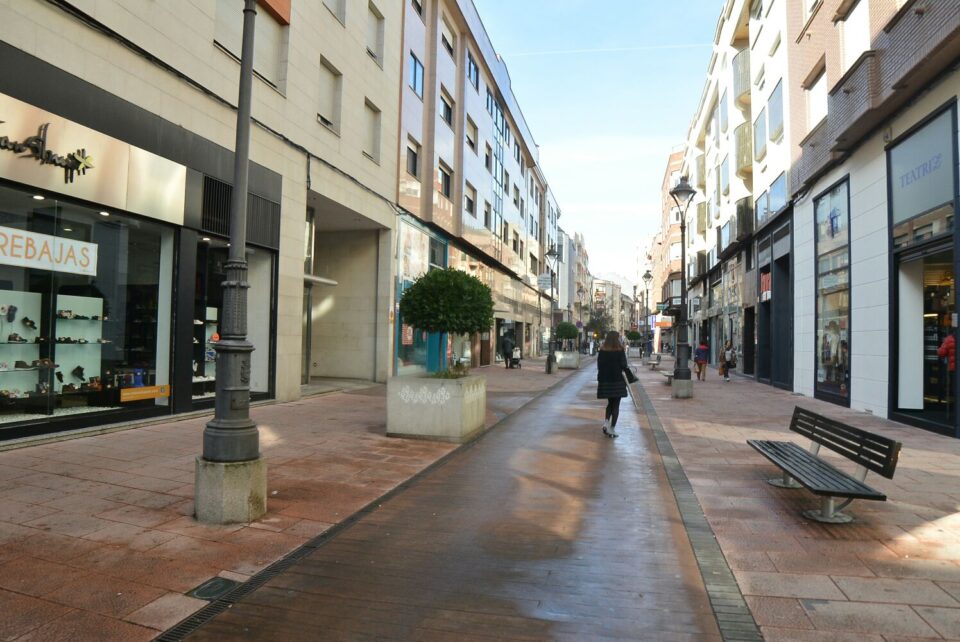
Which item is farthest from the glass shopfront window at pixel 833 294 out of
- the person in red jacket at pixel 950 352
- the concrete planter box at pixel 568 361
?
the concrete planter box at pixel 568 361

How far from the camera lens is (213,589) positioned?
3576 mm

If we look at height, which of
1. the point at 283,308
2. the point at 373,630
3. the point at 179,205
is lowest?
the point at 373,630

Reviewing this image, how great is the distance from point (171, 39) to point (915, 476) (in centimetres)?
1193

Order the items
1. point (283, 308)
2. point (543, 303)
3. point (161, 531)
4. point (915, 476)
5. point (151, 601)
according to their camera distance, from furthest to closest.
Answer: point (543, 303) → point (283, 308) → point (915, 476) → point (161, 531) → point (151, 601)

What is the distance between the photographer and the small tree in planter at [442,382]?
854 cm

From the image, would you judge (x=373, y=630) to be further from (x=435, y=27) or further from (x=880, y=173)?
(x=435, y=27)

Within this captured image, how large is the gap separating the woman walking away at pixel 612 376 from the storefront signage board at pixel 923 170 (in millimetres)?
5701

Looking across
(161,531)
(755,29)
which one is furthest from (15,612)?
(755,29)

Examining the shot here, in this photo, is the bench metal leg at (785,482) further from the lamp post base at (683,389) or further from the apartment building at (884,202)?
the lamp post base at (683,389)

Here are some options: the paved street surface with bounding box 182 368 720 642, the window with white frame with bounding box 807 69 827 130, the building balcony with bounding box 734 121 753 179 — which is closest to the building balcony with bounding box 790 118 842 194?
the window with white frame with bounding box 807 69 827 130

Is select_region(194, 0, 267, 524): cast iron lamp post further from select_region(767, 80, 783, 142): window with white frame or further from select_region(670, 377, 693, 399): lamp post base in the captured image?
select_region(767, 80, 783, 142): window with white frame

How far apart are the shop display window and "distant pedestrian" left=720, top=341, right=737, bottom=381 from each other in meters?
17.5

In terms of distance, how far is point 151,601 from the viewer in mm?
3383

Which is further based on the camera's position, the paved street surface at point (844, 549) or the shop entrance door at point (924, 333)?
the shop entrance door at point (924, 333)
